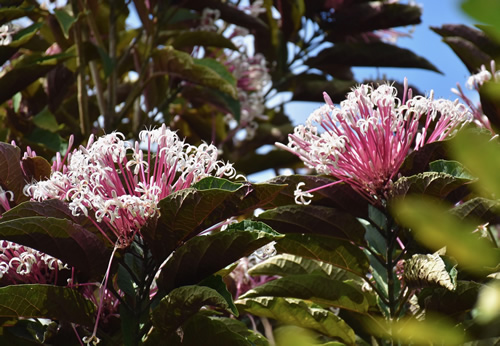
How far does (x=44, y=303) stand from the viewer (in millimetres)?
1086

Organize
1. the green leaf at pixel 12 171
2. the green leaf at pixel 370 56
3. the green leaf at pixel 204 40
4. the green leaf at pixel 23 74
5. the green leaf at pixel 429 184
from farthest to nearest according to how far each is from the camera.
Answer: the green leaf at pixel 370 56 < the green leaf at pixel 204 40 < the green leaf at pixel 23 74 < the green leaf at pixel 12 171 < the green leaf at pixel 429 184

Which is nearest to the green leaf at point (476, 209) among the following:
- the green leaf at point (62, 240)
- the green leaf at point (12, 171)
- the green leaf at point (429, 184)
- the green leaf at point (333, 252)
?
the green leaf at point (429, 184)

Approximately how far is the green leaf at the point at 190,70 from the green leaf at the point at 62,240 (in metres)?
1.01

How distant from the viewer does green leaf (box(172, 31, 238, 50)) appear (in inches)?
89.3

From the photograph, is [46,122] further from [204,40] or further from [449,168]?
[449,168]

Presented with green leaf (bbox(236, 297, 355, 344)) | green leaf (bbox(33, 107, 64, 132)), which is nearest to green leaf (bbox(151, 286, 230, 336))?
green leaf (bbox(236, 297, 355, 344))

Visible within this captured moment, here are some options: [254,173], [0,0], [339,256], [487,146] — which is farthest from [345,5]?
[487,146]

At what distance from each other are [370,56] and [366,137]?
1543 mm

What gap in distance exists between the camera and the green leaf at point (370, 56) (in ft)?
8.64

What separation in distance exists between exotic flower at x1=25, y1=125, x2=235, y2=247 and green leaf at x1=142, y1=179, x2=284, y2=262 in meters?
0.03

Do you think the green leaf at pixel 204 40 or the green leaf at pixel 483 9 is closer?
the green leaf at pixel 483 9

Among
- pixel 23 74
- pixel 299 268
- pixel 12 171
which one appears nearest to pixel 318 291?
pixel 299 268

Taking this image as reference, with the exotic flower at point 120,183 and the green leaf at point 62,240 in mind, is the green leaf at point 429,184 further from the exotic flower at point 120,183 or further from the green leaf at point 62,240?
the green leaf at point 62,240

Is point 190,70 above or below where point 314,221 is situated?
above
